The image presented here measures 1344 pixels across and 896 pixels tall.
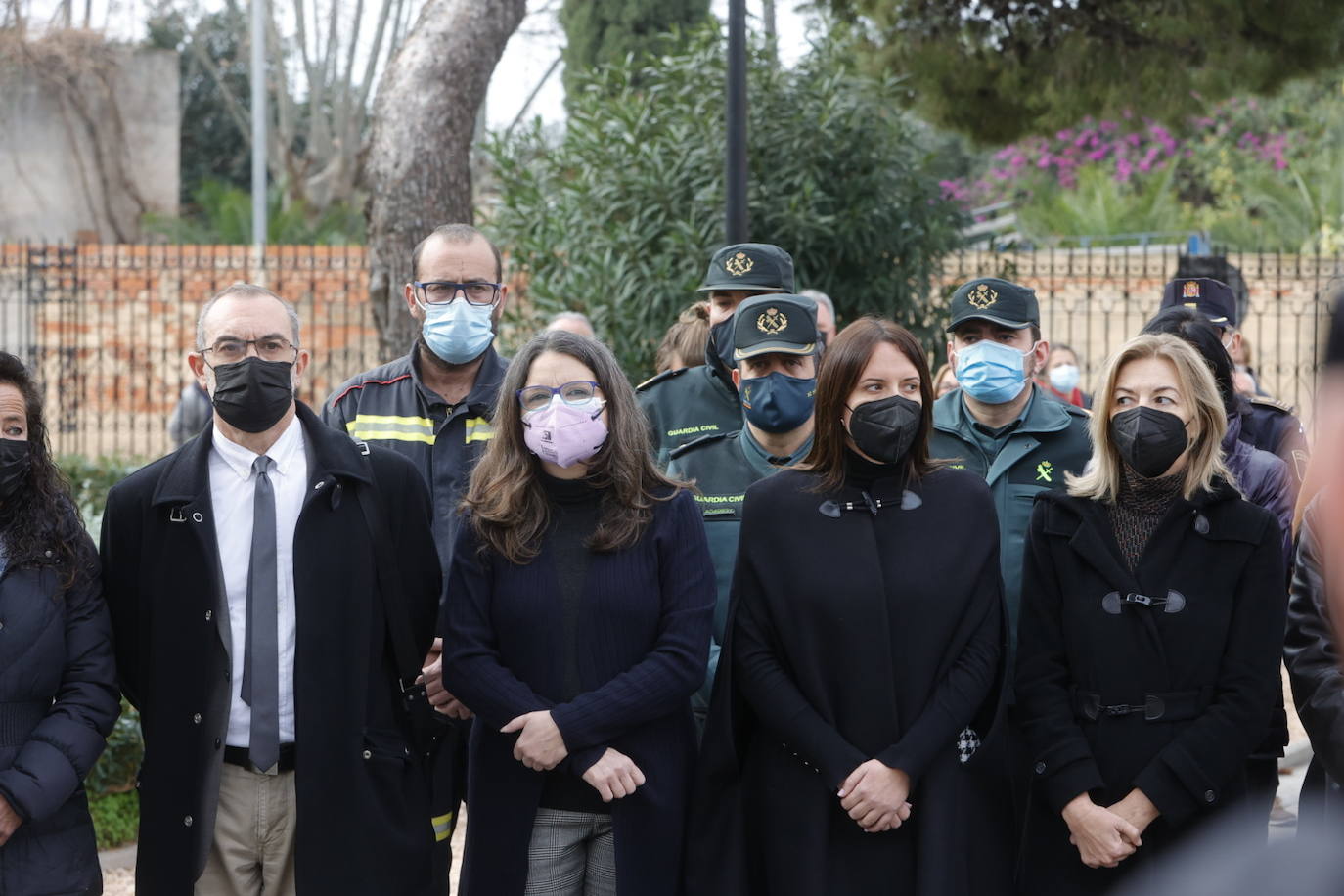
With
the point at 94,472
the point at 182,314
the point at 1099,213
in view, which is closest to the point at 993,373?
the point at 94,472

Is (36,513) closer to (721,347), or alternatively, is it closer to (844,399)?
(844,399)

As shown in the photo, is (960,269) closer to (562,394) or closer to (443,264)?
(443,264)

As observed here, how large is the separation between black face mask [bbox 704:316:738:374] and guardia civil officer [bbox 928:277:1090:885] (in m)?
0.72

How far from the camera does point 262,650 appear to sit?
3.73 metres

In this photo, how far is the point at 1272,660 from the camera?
3.85 m

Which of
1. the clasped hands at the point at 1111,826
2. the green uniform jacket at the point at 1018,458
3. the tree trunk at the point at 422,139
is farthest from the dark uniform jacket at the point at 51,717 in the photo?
the tree trunk at the point at 422,139

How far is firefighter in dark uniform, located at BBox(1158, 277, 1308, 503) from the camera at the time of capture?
5.16 metres

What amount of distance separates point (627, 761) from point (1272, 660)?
1686 millimetres

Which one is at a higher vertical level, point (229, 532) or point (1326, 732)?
point (229, 532)

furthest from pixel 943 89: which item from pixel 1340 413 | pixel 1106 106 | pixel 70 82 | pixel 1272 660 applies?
pixel 70 82

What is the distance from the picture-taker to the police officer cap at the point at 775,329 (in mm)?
4375

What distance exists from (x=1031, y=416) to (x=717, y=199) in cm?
438

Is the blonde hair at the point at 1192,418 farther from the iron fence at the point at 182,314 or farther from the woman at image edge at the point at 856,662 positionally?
the iron fence at the point at 182,314

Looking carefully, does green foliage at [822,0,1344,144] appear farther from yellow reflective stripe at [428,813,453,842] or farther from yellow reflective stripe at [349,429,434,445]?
yellow reflective stripe at [428,813,453,842]
